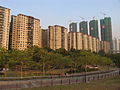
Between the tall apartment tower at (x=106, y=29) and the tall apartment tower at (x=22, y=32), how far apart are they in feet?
301

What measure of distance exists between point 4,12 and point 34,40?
2552cm

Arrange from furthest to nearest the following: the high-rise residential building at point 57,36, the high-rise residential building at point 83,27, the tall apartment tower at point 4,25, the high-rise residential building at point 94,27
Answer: the high-rise residential building at point 83,27, the high-rise residential building at point 94,27, the high-rise residential building at point 57,36, the tall apartment tower at point 4,25

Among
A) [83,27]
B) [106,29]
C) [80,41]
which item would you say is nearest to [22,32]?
[80,41]

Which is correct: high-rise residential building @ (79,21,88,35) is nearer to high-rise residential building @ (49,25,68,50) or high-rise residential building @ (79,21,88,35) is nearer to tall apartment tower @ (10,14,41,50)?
high-rise residential building @ (49,25,68,50)

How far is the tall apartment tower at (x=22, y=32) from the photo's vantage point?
97.4 metres

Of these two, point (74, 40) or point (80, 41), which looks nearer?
point (74, 40)

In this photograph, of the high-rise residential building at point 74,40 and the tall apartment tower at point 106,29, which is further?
the tall apartment tower at point 106,29

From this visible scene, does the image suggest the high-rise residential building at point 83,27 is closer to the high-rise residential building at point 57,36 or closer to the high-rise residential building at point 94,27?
the high-rise residential building at point 94,27

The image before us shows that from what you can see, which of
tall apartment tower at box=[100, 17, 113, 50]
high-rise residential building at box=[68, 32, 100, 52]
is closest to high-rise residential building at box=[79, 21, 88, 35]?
tall apartment tower at box=[100, 17, 113, 50]

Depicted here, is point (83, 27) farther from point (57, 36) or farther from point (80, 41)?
point (57, 36)

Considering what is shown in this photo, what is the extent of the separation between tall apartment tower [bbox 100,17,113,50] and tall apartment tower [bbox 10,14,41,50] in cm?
9188

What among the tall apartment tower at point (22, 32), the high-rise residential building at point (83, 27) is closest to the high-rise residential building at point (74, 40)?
the tall apartment tower at point (22, 32)

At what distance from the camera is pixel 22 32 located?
98.2 meters

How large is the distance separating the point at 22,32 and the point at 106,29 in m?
103
